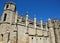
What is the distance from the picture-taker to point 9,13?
29266 millimetres

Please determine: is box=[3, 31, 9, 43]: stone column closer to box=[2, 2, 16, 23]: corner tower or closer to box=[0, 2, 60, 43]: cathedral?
box=[0, 2, 60, 43]: cathedral

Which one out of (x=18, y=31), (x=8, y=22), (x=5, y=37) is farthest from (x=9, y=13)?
(x=5, y=37)

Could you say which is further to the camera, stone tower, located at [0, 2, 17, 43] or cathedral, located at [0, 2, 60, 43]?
cathedral, located at [0, 2, 60, 43]

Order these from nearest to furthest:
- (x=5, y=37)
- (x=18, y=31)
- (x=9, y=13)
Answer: (x=5, y=37), (x=18, y=31), (x=9, y=13)

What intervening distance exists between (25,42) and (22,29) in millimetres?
3489

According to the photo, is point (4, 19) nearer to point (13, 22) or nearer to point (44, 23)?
point (13, 22)

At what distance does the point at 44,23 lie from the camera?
125 ft

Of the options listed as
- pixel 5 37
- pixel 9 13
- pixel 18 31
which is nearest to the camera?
pixel 5 37

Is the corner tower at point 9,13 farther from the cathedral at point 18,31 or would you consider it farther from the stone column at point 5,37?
the stone column at point 5,37

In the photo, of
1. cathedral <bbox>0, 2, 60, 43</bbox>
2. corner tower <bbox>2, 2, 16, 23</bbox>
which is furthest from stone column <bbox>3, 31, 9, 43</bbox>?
corner tower <bbox>2, 2, 16, 23</bbox>

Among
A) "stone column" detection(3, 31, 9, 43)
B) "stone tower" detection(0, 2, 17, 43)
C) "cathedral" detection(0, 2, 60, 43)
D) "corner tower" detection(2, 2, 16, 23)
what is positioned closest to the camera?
"stone column" detection(3, 31, 9, 43)

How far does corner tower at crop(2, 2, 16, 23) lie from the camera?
1135 inches

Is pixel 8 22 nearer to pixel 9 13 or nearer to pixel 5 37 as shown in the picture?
pixel 9 13

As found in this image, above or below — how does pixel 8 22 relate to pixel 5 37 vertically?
above
